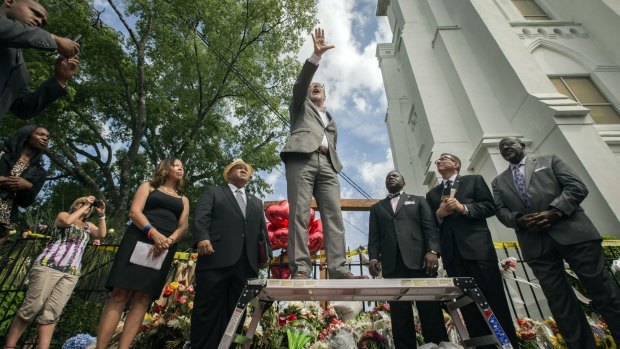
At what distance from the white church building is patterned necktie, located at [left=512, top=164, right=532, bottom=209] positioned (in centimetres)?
323

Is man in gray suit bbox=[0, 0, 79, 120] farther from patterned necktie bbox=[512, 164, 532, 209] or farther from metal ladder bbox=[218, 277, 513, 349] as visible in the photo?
patterned necktie bbox=[512, 164, 532, 209]

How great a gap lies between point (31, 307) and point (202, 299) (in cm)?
212

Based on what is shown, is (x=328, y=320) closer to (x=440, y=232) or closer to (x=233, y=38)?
(x=440, y=232)

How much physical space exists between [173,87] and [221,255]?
13.9m

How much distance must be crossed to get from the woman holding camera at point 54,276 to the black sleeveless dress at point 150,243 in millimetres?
1380

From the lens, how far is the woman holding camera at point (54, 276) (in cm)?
314

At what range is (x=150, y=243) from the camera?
2773 mm

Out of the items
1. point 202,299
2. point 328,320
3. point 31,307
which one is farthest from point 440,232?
point 31,307

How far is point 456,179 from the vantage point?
350 cm

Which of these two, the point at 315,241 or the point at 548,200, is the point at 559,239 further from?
the point at 315,241

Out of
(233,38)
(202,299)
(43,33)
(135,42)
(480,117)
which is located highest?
(233,38)

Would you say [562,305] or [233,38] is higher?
[233,38]

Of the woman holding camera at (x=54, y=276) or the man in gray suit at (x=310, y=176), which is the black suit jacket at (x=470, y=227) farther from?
the woman holding camera at (x=54, y=276)

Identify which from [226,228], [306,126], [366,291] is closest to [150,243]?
[226,228]
